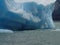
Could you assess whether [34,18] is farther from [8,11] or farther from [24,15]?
[8,11]

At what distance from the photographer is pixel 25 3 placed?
1386mm

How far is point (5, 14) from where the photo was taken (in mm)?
1299

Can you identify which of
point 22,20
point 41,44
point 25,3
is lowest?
point 41,44

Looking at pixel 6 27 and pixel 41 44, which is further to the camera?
pixel 6 27

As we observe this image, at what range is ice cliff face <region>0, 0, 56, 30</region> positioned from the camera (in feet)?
4.27

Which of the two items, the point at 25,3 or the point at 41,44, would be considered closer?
the point at 41,44

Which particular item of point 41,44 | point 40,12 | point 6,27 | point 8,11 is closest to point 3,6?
point 8,11

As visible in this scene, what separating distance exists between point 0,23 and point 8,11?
102 mm

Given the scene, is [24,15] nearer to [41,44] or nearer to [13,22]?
[13,22]

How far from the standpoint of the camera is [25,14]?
136 cm

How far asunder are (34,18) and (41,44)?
0.58 metres

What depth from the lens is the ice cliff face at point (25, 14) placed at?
1.30 meters

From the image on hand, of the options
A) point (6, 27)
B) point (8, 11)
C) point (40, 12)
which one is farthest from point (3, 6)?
point (40, 12)

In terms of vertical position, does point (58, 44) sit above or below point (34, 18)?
below
